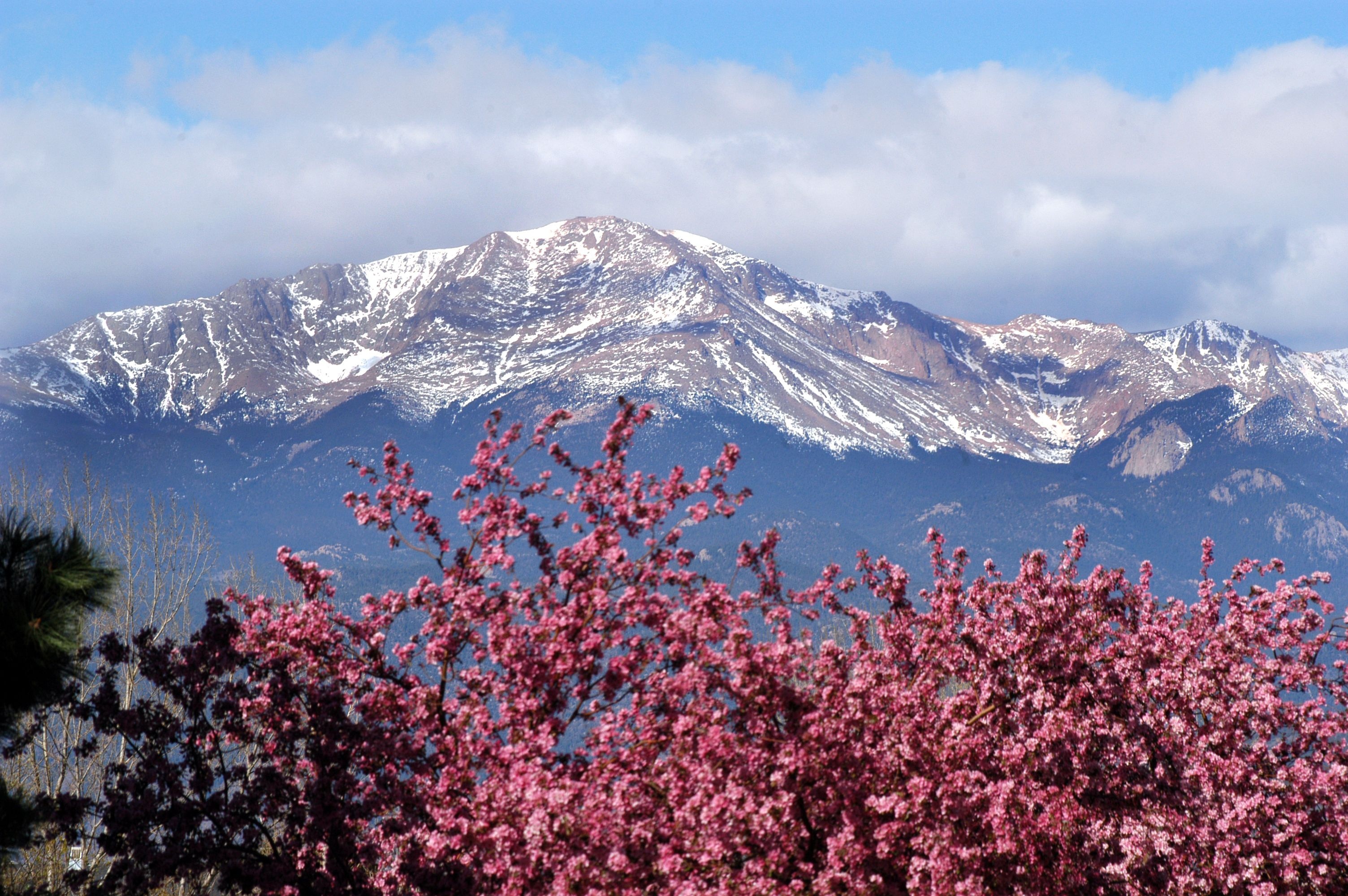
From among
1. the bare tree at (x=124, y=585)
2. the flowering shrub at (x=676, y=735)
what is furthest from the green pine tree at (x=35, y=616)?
the bare tree at (x=124, y=585)

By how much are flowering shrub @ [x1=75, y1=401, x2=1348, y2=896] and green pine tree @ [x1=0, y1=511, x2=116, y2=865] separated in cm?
123

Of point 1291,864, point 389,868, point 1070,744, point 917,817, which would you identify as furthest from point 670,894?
point 1291,864

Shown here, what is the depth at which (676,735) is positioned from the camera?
11703mm

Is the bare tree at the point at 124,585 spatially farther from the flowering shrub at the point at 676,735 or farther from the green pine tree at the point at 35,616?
the green pine tree at the point at 35,616

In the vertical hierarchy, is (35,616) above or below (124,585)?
below

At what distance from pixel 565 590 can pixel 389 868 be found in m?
3.36

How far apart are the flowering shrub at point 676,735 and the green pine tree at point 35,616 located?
123 centimetres

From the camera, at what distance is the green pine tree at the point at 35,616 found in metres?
10.8

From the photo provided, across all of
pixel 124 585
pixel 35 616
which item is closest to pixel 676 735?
pixel 35 616

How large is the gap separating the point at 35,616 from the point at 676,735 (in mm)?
5806

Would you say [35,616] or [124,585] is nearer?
[35,616]

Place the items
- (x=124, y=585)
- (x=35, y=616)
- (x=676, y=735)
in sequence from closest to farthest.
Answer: (x=35, y=616), (x=676, y=735), (x=124, y=585)

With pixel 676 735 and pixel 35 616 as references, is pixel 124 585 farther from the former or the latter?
pixel 676 735

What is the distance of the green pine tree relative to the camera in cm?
1079
